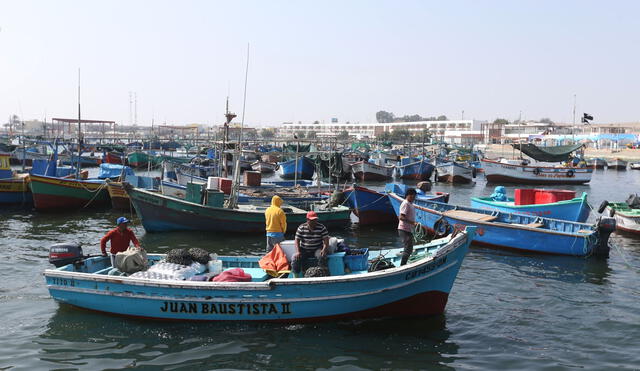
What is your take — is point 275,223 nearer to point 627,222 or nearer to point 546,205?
point 546,205

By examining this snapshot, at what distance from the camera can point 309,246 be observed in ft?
35.2

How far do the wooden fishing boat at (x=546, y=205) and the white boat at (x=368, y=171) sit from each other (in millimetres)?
26609

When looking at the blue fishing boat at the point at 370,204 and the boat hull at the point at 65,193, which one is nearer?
the blue fishing boat at the point at 370,204

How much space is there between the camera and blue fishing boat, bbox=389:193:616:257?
17.0 meters

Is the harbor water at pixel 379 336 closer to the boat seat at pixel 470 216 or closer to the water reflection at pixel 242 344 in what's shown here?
the water reflection at pixel 242 344

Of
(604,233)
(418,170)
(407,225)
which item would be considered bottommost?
(604,233)

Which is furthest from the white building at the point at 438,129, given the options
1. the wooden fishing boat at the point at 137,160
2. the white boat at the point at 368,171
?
the white boat at the point at 368,171

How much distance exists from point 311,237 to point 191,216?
1048 cm

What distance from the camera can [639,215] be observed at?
69.3 ft

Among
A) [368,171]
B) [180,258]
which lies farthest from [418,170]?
[180,258]

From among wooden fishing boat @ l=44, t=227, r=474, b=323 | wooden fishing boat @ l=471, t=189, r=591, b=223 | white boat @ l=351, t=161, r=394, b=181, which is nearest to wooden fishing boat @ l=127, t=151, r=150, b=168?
white boat @ l=351, t=161, r=394, b=181

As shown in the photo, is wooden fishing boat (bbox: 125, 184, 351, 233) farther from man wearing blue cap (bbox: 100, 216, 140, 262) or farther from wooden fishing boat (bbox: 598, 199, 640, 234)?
wooden fishing boat (bbox: 598, 199, 640, 234)

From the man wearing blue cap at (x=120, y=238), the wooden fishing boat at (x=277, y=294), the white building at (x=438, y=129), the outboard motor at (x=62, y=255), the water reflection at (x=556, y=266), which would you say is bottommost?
the water reflection at (x=556, y=266)

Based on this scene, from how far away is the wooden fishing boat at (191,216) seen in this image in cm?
1991
